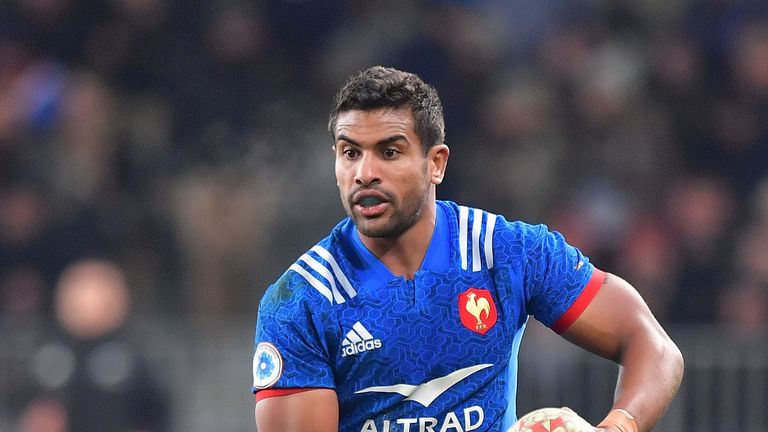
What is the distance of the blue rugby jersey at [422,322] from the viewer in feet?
15.9

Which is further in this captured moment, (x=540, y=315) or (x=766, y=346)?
(x=766, y=346)

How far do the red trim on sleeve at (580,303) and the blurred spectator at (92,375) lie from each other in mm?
4652

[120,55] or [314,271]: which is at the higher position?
[120,55]

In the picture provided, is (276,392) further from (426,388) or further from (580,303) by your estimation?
(580,303)

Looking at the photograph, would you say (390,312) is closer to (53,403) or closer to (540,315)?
(540,315)

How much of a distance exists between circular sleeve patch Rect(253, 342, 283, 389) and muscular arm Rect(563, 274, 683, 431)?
110 cm

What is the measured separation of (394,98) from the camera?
191 inches

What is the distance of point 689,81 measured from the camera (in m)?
11.3

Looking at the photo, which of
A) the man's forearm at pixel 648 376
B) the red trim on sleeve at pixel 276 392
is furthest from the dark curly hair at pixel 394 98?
the man's forearm at pixel 648 376

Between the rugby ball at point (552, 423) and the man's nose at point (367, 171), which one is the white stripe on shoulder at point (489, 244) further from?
the rugby ball at point (552, 423)

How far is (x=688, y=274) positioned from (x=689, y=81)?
1938 millimetres

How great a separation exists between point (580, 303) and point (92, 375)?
16.0ft

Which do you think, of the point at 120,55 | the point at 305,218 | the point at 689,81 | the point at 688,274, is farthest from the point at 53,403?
the point at 689,81

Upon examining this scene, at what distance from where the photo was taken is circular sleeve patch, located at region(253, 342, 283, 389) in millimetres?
4805
